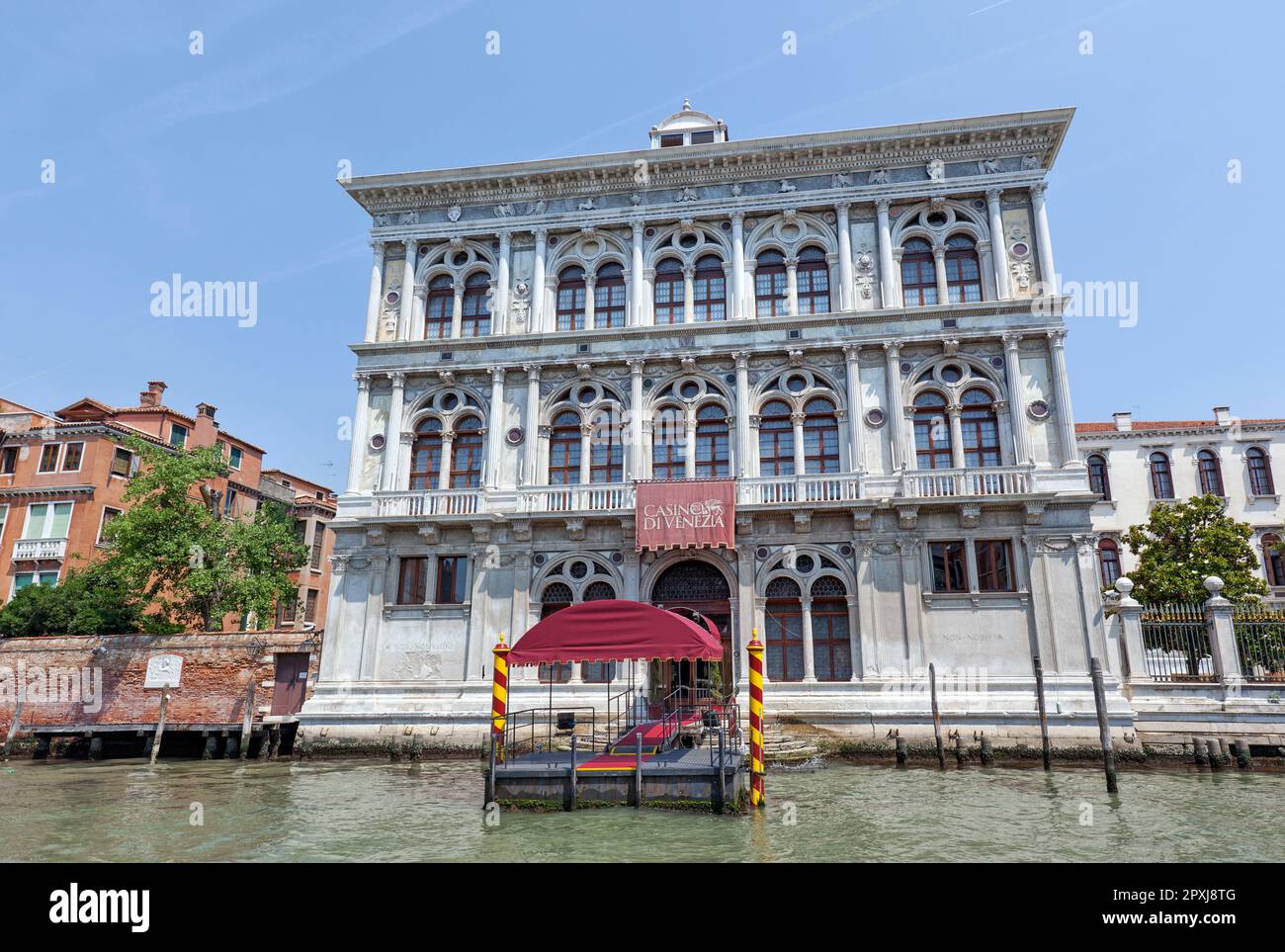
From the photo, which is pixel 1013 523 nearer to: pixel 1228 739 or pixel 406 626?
pixel 1228 739

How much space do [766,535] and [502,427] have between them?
25.7ft

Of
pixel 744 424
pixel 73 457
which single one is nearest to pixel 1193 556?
pixel 744 424

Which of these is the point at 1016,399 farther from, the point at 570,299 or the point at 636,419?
the point at 570,299

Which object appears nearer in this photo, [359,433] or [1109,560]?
Result: [359,433]

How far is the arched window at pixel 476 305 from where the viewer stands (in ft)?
78.9

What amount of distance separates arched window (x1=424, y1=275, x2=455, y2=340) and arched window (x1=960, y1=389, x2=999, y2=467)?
1459 centimetres

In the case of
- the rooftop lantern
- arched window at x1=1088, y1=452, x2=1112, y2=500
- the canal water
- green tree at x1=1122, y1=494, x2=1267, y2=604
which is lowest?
the canal water

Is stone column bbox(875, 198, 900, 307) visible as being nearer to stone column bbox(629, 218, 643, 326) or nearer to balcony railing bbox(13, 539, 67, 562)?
stone column bbox(629, 218, 643, 326)

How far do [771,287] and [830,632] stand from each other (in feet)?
31.2

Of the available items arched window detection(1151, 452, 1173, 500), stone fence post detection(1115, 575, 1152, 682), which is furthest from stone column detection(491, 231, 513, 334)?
arched window detection(1151, 452, 1173, 500)

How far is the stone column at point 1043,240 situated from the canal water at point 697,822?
1182 cm

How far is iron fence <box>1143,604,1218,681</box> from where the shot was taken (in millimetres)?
18938

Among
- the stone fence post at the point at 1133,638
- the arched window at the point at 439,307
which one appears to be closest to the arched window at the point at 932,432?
the stone fence post at the point at 1133,638

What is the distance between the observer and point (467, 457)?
75.6 feet
